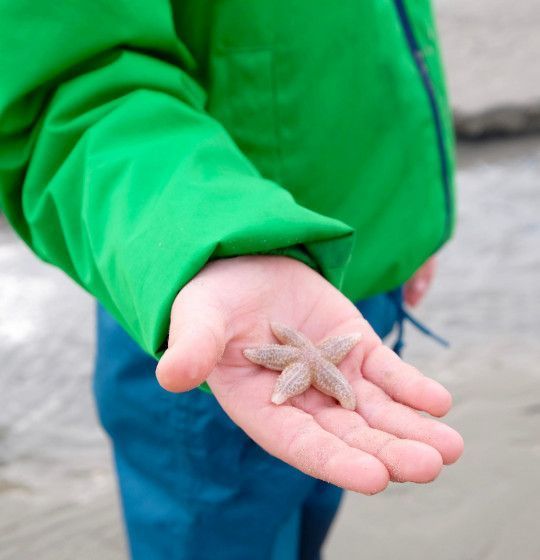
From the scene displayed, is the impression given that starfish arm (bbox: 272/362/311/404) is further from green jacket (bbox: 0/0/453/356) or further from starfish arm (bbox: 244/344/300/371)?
green jacket (bbox: 0/0/453/356)

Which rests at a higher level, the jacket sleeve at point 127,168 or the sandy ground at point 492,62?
the jacket sleeve at point 127,168

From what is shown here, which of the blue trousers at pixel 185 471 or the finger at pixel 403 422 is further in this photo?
the blue trousers at pixel 185 471

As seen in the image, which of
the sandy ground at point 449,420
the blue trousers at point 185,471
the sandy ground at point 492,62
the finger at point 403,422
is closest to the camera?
the finger at point 403,422

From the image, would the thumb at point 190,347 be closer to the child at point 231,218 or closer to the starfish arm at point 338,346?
the child at point 231,218

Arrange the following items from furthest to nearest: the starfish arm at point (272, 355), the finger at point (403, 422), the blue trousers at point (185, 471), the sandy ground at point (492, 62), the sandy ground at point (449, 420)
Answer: the sandy ground at point (492, 62) < the sandy ground at point (449, 420) < the blue trousers at point (185, 471) < the starfish arm at point (272, 355) < the finger at point (403, 422)

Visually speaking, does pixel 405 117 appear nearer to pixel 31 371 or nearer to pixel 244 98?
pixel 244 98

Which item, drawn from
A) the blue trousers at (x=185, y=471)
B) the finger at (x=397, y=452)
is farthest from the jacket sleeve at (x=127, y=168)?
the blue trousers at (x=185, y=471)

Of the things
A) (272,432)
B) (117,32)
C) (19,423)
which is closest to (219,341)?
(272,432)
